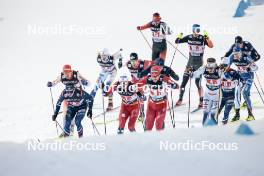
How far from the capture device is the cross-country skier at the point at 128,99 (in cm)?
1170

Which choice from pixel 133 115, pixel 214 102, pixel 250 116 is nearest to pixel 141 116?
pixel 133 115

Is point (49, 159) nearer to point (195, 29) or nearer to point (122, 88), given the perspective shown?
point (122, 88)

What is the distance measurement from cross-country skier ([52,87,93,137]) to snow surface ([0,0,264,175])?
0.78m

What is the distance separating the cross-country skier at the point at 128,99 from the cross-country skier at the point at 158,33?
10.2ft

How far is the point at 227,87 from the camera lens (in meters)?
12.1

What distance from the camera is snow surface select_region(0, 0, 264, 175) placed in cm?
1048

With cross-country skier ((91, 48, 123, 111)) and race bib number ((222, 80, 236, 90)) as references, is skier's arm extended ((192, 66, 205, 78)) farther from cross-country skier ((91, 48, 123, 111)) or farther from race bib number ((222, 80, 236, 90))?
cross-country skier ((91, 48, 123, 111))

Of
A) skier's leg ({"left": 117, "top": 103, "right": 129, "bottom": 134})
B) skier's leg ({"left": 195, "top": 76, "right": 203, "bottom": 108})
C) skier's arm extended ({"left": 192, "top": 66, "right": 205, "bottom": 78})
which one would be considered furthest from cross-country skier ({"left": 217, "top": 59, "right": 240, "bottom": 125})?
skier's leg ({"left": 117, "top": 103, "right": 129, "bottom": 134})

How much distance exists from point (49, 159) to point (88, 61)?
880 cm

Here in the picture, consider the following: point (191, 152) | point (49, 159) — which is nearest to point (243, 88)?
point (191, 152)

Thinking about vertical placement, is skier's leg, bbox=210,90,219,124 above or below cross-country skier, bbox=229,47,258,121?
below

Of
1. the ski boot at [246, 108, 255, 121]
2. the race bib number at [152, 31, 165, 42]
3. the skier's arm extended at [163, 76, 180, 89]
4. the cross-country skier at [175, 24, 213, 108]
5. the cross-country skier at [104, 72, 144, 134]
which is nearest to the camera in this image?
the skier's arm extended at [163, 76, 180, 89]

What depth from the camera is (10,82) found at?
1814 centimetres

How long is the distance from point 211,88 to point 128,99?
184cm
